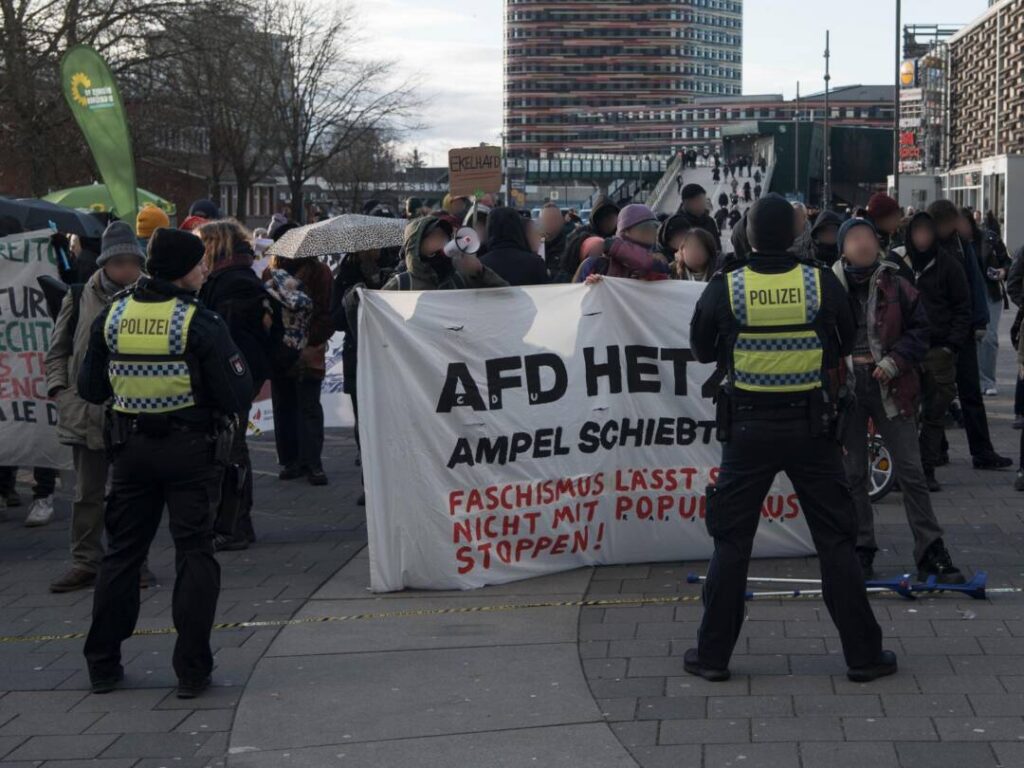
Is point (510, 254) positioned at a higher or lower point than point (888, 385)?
higher

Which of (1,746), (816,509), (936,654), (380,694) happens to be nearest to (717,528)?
(816,509)

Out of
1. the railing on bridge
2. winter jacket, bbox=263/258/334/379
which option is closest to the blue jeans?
winter jacket, bbox=263/258/334/379

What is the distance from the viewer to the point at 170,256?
20.1ft

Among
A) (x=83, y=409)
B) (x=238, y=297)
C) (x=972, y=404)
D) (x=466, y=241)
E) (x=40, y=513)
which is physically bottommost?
(x=40, y=513)

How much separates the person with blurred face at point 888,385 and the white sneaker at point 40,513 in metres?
5.15

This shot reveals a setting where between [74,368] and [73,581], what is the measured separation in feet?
3.55

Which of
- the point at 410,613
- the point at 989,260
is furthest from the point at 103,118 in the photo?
the point at 989,260

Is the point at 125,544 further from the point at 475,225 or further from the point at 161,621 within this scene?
the point at 475,225

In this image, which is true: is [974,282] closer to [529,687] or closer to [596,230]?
[596,230]

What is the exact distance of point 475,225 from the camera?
1023 centimetres

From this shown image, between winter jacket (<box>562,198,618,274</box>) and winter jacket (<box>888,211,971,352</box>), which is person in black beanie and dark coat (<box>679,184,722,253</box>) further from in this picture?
winter jacket (<box>888,211,971,352</box>)

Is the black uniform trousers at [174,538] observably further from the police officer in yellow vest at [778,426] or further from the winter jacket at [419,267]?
the winter jacket at [419,267]

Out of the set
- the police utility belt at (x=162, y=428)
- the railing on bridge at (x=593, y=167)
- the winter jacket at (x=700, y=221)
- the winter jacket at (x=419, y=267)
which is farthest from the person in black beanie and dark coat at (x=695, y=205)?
the railing on bridge at (x=593, y=167)

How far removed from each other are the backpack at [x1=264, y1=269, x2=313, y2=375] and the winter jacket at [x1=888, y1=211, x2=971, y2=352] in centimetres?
376
